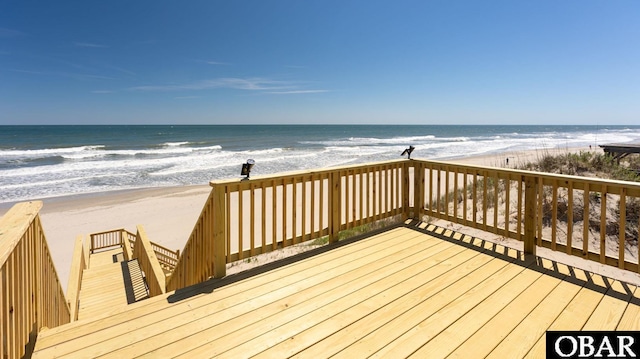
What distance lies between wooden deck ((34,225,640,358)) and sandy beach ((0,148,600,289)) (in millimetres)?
5668

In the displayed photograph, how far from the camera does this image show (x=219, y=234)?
2.93 m

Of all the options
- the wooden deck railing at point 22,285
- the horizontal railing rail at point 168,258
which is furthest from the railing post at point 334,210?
the horizontal railing rail at point 168,258

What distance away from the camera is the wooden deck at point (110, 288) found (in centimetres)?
475

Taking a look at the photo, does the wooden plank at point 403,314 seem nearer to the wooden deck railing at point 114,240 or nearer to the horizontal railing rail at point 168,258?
the horizontal railing rail at point 168,258

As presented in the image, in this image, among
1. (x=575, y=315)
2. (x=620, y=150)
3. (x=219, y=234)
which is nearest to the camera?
(x=575, y=315)

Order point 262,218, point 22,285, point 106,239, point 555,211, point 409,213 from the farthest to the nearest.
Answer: point 106,239, point 409,213, point 262,218, point 555,211, point 22,285

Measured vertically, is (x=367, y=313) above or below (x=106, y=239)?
above

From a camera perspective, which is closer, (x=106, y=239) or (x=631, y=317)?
(x=631, y=317)

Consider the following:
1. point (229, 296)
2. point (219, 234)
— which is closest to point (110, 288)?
point (219, 234)

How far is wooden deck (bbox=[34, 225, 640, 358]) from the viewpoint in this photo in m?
1.89

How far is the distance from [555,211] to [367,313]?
7.75 feet

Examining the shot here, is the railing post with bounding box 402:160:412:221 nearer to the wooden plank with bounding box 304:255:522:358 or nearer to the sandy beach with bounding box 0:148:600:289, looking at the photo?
the wooden plank with bounding box 304:255:522:358
